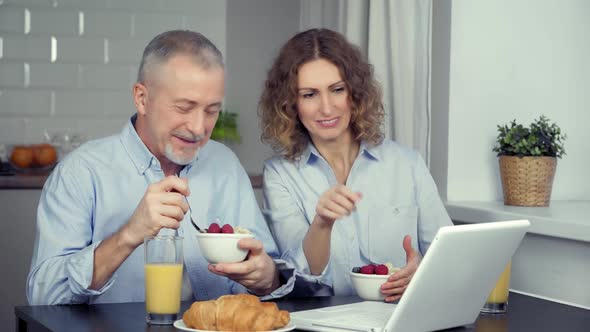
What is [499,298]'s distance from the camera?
2076 mm

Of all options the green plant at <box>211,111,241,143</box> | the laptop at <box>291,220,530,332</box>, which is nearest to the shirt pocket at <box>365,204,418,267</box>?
the laptop at <box>291,220,530,332</box>

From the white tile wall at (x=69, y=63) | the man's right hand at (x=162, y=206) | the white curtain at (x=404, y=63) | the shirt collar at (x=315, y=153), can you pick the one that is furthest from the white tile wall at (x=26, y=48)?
the man's right hand at (x=162, y=206)

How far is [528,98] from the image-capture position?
10.8 feet

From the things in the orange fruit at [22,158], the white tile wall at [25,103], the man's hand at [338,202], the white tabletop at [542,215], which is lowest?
the white tabletop at [542,215]

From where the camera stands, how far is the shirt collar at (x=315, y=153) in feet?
9.30

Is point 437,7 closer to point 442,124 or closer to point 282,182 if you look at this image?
point 442,124

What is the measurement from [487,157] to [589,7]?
2.15 feet

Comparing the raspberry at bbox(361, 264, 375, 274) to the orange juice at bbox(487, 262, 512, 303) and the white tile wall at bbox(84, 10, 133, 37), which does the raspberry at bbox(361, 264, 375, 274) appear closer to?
the orange juice at bbox(487, 262, 512, 303)

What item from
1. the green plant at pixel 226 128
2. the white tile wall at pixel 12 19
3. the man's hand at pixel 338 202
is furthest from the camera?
the green plant at pixel 226 128

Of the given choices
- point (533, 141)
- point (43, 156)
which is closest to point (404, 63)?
point (533, 141)

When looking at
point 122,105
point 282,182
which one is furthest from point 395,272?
point 122,105

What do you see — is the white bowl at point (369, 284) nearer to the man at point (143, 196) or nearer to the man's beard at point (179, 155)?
the man at point (143, 196)

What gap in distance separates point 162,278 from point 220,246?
200 millimetres

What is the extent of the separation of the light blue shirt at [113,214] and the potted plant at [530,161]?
91 cm
